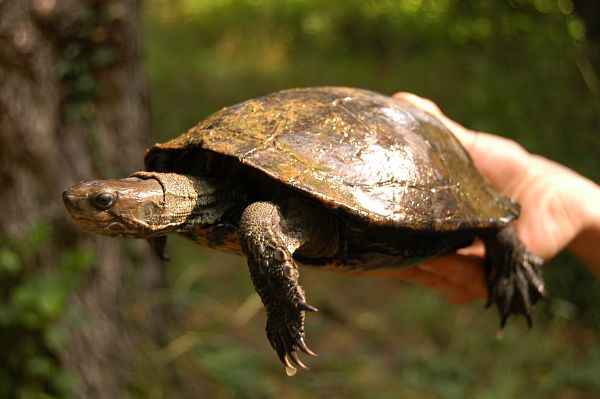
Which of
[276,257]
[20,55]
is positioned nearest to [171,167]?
[276,257]

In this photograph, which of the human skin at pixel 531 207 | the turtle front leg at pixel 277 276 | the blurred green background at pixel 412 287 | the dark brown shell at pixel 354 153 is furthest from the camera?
the blurred green background at pixel 412 287

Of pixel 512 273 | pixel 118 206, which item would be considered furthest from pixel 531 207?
pixel 118 206

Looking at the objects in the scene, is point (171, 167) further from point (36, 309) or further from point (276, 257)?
point (36, 309)

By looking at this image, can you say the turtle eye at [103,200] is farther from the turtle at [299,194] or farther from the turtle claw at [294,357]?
the turtle claw at [294,357]

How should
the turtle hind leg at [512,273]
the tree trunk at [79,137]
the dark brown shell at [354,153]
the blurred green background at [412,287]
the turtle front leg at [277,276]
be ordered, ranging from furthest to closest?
the blurred green background at [412,287]
the tree trunk at [79,137]
the turtle hind leg at [512,273]
the dark brown shell at [354,153]
the turtle front leg at [277,276]

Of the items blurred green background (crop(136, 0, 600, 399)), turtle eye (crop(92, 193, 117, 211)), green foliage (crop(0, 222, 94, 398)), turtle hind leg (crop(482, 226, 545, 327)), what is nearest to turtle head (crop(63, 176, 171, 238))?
turtle eye (crop(92, 193, 117, 211))

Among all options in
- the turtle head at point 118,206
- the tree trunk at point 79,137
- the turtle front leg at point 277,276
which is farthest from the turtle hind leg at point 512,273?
the tree trunk at point 79,137
